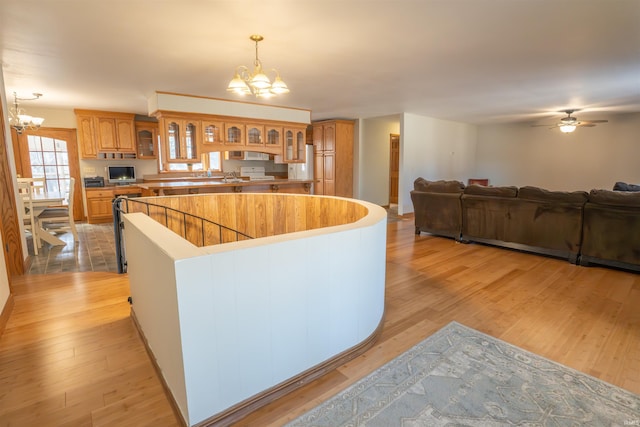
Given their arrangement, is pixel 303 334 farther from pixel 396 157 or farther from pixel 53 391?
pixel 396 157

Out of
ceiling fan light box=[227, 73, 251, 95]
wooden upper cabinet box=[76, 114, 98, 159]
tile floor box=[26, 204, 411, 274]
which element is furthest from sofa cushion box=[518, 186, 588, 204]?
wooden upper cabinet box=[76, 114, 98, 159]

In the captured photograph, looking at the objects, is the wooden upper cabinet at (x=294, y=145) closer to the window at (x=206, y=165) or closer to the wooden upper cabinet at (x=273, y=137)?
the wooden upper cabinet at (x=273, y=137)

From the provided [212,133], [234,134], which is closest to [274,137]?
[234,134]

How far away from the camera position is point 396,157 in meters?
9.53

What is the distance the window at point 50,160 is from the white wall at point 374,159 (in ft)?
21.6

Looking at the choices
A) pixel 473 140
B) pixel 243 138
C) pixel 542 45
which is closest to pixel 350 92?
pixel 243 138

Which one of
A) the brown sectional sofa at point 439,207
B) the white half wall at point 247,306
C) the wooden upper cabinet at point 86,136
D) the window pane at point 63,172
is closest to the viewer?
the white half wall at point 247,306

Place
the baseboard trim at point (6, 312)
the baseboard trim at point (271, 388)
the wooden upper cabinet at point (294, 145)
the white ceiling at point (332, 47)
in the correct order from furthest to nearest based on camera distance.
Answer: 1. the wooden upper cabinet at point (294, 145)
2. the baseboard trim at point (6, 312)
3. the white ceiling at point (332, 47)
4. the baseboard trim at point (271, 388)

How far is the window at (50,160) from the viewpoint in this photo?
21.9 ft

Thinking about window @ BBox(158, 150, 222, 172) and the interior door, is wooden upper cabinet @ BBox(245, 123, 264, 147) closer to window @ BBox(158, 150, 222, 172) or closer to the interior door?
window @ BBox(158, 150, 222, 172)

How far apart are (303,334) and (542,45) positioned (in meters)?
3.40

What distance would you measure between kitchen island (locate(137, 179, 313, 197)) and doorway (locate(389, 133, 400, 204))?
3.67 metres

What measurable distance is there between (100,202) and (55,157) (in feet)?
4.35

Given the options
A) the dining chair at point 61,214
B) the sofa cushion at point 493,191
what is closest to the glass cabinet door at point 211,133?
the dining chair at point 61,214
